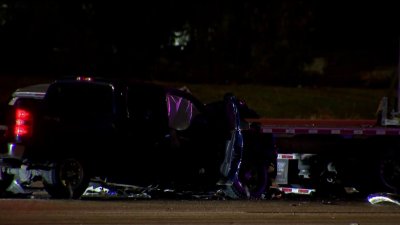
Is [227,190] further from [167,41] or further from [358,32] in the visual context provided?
[358,32]

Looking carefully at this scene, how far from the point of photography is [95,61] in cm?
3809

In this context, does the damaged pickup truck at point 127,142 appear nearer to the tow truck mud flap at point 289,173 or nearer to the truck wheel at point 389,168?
the tow truck mud flap at point 289,173

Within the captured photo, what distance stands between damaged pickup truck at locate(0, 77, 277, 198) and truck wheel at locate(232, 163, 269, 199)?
0.05 feet

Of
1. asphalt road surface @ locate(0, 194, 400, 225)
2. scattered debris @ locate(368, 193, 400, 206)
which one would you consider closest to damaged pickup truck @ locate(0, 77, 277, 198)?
asphalt road surface @ locate(0, 194, 400, 225)

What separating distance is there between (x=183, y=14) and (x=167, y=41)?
5.98 ft

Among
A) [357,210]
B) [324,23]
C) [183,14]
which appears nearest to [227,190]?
[357,210]

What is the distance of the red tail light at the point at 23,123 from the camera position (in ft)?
→ 43.0

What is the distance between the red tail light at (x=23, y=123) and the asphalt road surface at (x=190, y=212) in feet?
3.40

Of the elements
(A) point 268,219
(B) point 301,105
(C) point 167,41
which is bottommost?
(A) point 268,219

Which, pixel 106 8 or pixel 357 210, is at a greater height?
pixel 106 8

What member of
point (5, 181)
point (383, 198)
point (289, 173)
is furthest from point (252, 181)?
point (5, 181)

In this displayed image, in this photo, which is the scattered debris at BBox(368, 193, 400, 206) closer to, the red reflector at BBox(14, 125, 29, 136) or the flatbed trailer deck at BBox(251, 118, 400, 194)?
the flatbed trailer deck at BBox(251, 118, 400, 194)

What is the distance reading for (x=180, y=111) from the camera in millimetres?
14445

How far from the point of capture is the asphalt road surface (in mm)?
10914
